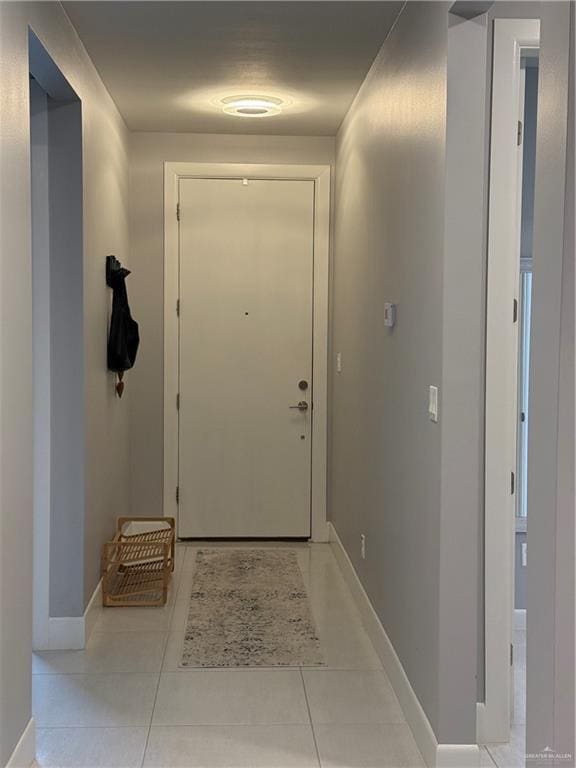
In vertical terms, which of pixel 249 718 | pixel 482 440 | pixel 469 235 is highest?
pixel 469 235

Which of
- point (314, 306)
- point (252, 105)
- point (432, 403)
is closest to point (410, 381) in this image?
point (432, 403)

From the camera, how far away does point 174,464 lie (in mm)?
5887

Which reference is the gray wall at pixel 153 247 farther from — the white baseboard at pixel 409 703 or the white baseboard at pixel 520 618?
the white baseboard at pixel 520 618

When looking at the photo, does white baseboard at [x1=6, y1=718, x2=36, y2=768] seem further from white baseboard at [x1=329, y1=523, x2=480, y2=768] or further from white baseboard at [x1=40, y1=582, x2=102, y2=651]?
white baseboard at [x1=329, y1=523, x2=480, y2=768]

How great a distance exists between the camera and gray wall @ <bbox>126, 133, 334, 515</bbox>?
577cm

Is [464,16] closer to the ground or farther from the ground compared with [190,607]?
farther from the ground

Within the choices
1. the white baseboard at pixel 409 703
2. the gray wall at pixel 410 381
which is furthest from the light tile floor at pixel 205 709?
the gray wall at pixel 410 381

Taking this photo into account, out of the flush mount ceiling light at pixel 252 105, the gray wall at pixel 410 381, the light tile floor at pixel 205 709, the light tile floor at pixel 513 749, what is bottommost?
the light tile floor at pixel 205 709

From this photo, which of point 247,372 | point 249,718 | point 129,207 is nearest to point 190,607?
point 249,718

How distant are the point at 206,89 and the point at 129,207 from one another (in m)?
1.32

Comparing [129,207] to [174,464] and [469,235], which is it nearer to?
[174,464]

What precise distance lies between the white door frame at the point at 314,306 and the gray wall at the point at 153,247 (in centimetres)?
4

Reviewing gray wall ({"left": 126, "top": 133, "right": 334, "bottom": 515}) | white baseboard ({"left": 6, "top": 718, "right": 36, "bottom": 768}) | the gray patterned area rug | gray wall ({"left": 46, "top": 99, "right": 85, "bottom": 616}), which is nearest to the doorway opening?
gray wall ({"left": 46, "top": 99, "right": 85, "bottom": 616})

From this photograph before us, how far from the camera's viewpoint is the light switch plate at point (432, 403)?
2850 mm
